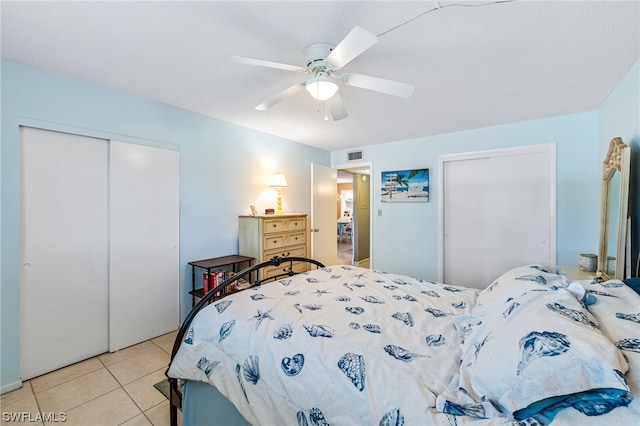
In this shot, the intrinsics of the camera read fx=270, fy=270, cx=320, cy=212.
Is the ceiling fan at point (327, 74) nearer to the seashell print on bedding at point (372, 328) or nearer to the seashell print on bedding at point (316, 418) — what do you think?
the seashell print on bedding at point (372, 328)

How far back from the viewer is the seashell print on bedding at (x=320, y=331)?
4.09ft

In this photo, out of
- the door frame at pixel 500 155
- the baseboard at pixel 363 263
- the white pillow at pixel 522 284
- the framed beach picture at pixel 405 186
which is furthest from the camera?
the baseboard at pixel 363 263

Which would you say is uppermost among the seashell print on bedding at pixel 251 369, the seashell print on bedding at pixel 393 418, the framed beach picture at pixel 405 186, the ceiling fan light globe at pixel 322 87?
the ceiling fan light globe at pixel 322 87

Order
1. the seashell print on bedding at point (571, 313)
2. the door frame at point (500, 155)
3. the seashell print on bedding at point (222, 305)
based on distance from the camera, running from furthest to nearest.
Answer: the door frame at point (500, 155) < the seashell print on bedding at point (222, 305) < the seashell print on bedding at point (571, 313)

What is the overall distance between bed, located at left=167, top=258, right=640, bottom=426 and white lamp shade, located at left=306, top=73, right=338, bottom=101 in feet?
4.41

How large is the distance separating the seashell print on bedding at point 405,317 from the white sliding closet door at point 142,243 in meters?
2.42

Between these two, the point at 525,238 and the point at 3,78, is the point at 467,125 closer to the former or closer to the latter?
the point at 525,238

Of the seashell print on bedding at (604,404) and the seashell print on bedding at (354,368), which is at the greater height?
the seashell print on bedding at (604,404)

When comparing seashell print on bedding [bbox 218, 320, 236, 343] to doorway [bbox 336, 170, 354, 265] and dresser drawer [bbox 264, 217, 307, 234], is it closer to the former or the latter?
dresser drawer [bbox 264, 217, 307, 234]

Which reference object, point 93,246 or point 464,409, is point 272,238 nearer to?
point 93,246

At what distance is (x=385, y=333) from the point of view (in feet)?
4.21

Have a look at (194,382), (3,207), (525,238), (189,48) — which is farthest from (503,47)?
(3,207)

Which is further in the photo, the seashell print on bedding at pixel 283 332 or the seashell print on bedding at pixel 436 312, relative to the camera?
the seashell print on bedding at pixel 436 312

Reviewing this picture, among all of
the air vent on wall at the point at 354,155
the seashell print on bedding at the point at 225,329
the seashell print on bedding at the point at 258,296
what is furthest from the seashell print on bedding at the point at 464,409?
the air vent on wall at the point at 354,155
